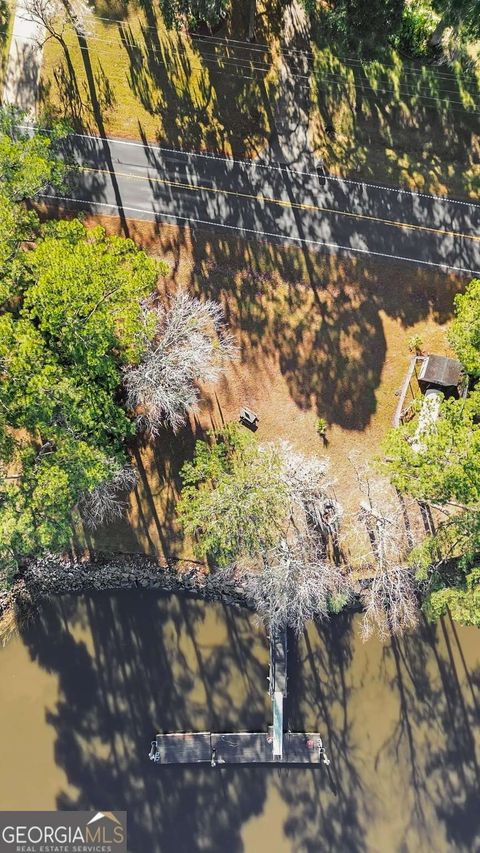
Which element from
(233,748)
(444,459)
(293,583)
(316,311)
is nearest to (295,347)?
(316,311)

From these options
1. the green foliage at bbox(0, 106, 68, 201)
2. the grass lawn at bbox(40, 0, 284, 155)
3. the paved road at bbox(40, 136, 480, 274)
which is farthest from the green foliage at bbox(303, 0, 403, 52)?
the green foliage at bbox(0, 106, 68, 201)

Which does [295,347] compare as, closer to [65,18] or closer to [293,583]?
[293,583]

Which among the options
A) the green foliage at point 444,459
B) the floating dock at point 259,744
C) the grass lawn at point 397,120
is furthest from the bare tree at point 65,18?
the floating dock at point 259,744

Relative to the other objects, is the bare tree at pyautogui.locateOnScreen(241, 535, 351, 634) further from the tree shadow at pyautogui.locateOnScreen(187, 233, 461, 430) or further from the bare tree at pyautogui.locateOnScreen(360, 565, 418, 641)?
the tree shadow at pyautogui.locateOnScreen(187, 233, 461, 430)

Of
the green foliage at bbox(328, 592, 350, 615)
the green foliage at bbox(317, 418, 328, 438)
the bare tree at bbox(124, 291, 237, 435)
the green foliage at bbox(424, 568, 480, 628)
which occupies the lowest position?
the green foliage at bbox(424, 568, 480, 628)

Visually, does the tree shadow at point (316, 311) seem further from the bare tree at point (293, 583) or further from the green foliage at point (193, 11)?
the green foliage at point (193, 11)
